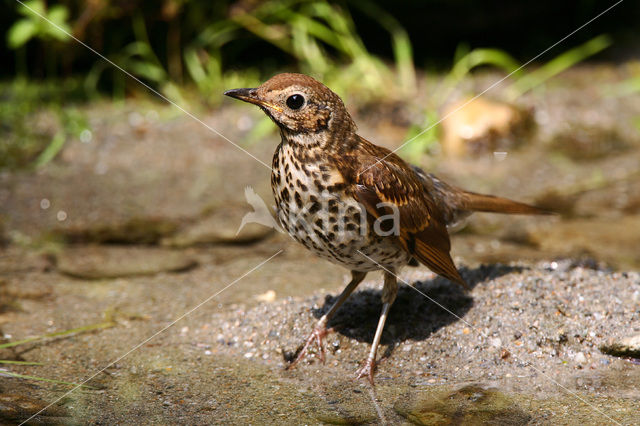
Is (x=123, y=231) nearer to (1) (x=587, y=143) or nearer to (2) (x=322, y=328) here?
(2) (x=322, y=328)

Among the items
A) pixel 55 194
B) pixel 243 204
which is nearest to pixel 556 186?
pixel 243 204

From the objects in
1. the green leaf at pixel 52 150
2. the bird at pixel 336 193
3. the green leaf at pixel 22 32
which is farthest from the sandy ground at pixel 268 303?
the green leaf at pixel 22 32

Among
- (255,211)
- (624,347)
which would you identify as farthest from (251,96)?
(255,211)

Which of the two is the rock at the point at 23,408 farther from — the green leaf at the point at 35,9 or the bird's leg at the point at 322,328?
the green leaf at the point at 35,9

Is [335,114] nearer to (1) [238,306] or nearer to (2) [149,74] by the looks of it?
(1) [238,306]

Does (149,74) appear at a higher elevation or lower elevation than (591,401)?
higher
